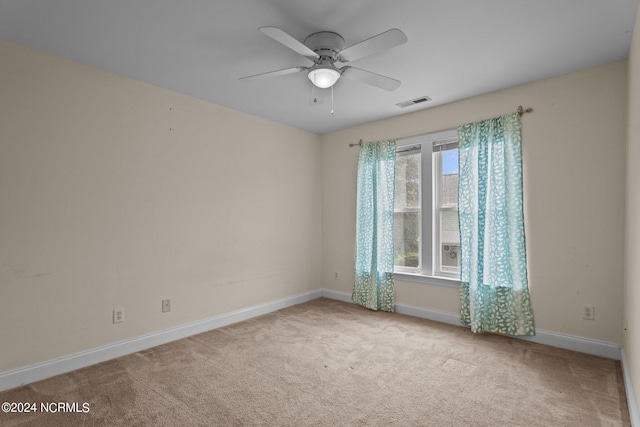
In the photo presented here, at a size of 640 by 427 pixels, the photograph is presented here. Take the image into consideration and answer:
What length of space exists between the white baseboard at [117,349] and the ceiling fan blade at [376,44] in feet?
9.79

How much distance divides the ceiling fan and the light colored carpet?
2.28m

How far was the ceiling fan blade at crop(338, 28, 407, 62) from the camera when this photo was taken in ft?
5.99

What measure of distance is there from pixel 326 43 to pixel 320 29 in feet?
0.32

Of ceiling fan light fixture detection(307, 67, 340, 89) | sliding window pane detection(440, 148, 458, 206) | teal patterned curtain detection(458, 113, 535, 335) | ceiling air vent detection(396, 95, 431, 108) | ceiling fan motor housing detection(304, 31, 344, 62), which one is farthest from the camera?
sliding window pane detection(440, 148, 458, 206)

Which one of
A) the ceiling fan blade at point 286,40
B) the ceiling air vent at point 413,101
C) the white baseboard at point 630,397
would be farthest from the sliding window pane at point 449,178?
the ceiling fan blade at point 286,40

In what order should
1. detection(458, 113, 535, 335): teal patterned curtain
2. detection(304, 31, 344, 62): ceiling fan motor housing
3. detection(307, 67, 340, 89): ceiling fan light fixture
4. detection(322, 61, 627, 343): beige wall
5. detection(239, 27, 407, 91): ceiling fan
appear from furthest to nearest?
detection(458, 113, 535, 335): teal patterned curtain, detection(322, 61, 627, 343): beige wall, detection(307, 67, 340, 89): ceiling fan light fixture, detection(304, 31, 344, 62): ceiling fan motor housing, detection(239, 27, 407, 91): ceiling fan

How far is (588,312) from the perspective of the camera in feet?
9.22

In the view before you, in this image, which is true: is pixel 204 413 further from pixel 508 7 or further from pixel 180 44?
pixel 508 7

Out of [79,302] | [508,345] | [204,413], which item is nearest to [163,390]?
[204,413]

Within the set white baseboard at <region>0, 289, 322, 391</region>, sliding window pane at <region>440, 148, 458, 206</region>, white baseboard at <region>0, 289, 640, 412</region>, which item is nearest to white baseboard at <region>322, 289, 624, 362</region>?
white baseboard at <region>0, 289, 640, 412</region>

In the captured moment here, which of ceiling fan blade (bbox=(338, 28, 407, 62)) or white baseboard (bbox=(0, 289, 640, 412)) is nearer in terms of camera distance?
ceiling fan blade (bbox=(338, 28, 407, 62))

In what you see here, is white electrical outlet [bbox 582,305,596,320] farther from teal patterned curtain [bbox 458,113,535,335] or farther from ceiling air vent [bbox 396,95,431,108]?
ceiling air vent [bbox 396,95,431,108]

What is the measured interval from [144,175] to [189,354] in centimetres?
173

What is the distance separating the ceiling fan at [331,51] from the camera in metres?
1.89
